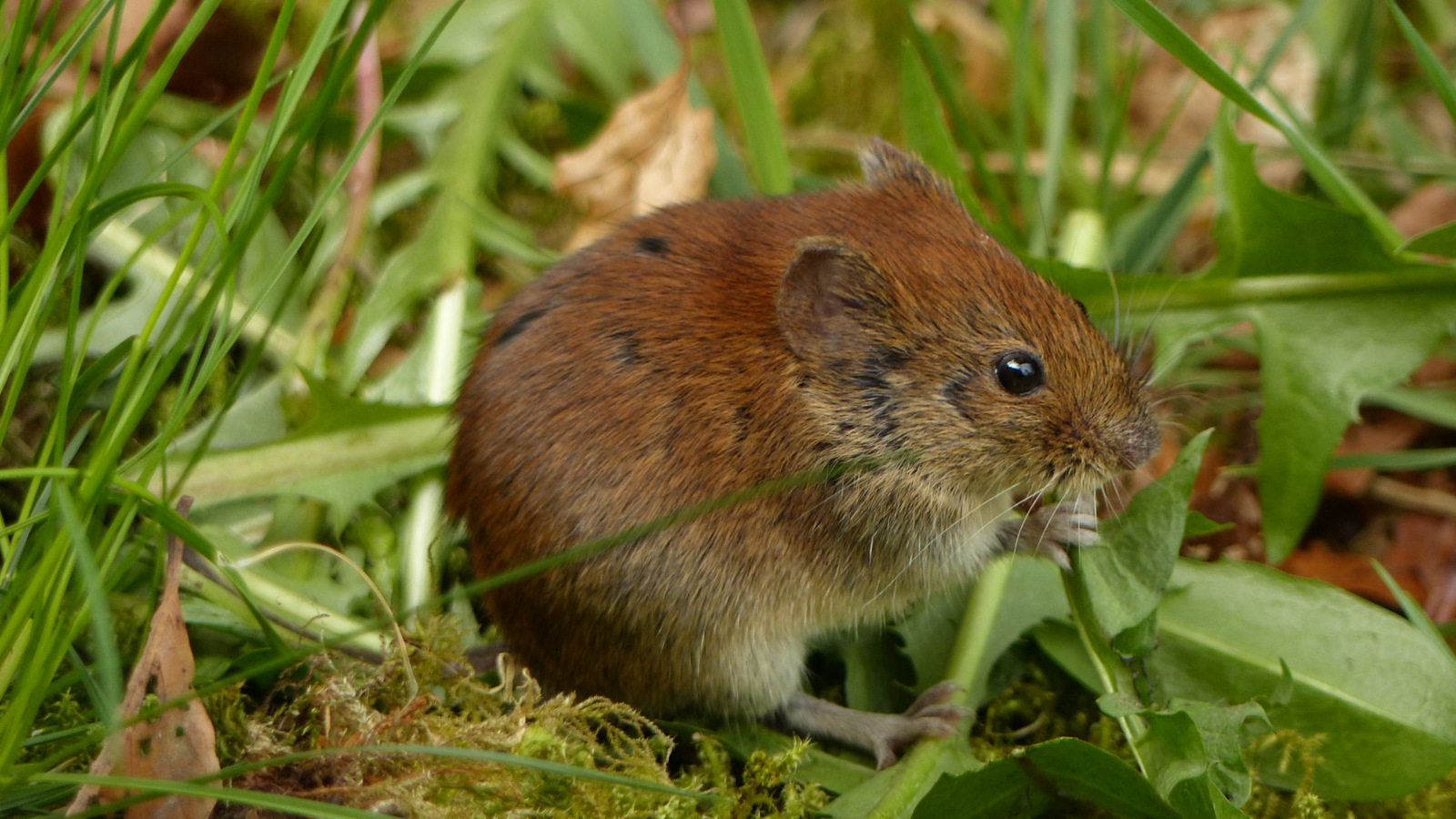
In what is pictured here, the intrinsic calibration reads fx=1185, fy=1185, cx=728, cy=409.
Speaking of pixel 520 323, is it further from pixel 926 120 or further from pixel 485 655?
pixel 926 120

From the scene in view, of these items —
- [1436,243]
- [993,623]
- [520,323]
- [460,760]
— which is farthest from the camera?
[1436,243]

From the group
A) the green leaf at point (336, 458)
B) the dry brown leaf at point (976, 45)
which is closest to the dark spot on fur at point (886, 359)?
the green leaf at point (336, 458)

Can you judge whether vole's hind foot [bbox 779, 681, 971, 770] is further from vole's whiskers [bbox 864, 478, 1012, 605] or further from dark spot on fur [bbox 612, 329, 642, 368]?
dark spot on fur [bbox 612, 329, 642, 368]

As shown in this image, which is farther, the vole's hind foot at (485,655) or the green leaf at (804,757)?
the vole's hind foot at (485,655)

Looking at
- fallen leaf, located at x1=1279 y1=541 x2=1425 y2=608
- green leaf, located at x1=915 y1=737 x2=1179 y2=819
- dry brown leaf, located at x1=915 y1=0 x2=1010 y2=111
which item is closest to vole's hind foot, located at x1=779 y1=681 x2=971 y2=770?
green leaf, located at x1=915 y1=737 x2=1179 y2=819

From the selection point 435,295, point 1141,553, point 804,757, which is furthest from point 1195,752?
point 435,295

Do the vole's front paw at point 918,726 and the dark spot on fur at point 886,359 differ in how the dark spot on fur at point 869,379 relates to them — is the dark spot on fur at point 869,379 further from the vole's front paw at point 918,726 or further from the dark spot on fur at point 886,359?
the vole's front paw at point 918,726
